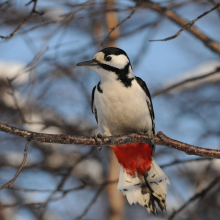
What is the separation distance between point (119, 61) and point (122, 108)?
0.61 meters

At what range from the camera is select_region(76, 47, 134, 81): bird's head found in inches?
145

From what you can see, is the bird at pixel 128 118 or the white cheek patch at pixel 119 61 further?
the white cheek patch at pixel 119 61

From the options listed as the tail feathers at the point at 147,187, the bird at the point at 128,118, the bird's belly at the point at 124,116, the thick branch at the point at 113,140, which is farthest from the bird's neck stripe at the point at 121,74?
the tail feathers at the point at 147,187

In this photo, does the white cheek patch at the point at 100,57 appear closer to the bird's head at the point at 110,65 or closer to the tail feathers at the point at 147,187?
the bird's head at the point at 110,65

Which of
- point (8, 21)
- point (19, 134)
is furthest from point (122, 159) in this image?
point (8, 21)

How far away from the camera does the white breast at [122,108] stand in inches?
142

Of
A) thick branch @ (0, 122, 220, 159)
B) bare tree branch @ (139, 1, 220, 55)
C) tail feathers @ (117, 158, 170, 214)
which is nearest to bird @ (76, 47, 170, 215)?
tail feathers @ (117, 158, 170, 214)

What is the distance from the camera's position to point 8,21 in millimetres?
5523

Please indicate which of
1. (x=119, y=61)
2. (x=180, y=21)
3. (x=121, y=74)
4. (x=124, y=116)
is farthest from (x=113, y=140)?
(x=180, y=21)

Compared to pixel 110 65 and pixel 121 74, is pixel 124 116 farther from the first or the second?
pixel 110 65

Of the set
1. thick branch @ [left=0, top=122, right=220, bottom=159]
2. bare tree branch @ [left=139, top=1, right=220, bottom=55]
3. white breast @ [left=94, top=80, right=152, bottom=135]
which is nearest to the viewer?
thick branch @ [left=0, top=122, right=220, bottom=159]

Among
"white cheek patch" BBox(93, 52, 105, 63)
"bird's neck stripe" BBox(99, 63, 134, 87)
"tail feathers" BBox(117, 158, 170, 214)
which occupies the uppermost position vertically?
"white cheek patch" BBox(93, 52, 105, 63)

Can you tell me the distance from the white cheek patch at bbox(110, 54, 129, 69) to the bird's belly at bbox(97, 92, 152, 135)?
17.2 inches

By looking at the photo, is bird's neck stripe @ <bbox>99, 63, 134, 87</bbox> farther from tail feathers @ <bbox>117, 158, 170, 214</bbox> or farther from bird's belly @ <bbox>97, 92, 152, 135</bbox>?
tail feathers @ <bbox>117, 158, 170, 214</bbox>
